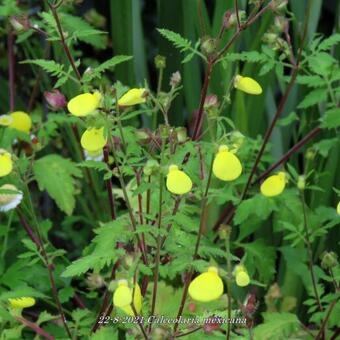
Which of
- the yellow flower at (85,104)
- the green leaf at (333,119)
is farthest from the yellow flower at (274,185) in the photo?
the yellow flower at (85,104)

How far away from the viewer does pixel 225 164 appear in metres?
0.96

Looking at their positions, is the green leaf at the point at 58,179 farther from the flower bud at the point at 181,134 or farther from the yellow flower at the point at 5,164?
the flower bud at the point at 181,134

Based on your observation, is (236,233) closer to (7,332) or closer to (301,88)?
(301,88)

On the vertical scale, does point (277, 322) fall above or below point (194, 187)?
below

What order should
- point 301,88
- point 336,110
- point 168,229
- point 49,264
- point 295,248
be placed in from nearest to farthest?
point 168,229
point 49,264
point 336,110
point 295,248
point 301,88

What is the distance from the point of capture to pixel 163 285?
1.44 metres

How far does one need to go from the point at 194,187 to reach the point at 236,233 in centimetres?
62

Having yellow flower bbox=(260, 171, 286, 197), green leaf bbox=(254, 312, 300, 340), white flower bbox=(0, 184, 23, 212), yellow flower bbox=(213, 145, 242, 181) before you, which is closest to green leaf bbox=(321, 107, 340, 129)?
yellow flower bbox=(260, 171, 286, 197)

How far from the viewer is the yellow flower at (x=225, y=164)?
0.96 m

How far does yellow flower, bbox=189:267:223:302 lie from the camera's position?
92 cm

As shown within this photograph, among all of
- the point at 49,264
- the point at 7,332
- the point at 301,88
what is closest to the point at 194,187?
the point at 49,264

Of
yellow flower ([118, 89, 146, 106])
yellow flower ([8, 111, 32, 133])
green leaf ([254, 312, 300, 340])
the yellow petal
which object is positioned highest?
yellow flower ([118, 89, 146, 106])

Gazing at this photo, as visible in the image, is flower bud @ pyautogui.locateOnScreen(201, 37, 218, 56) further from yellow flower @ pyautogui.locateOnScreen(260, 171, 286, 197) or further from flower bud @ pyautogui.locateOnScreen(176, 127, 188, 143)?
yellow flower @ pyautogui.locateOnScreen(260, 171, 286, 197)

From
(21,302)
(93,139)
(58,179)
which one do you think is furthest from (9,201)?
(93,139)
